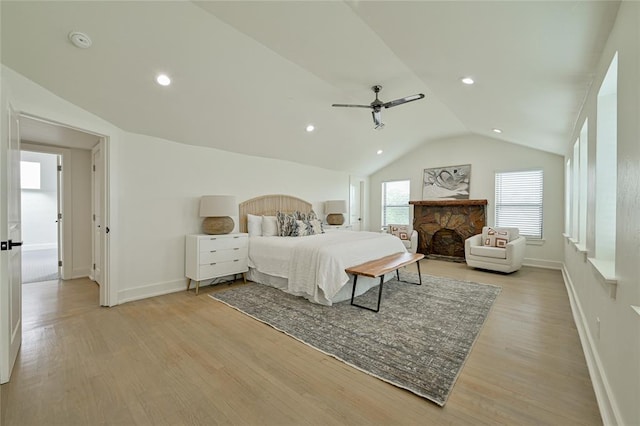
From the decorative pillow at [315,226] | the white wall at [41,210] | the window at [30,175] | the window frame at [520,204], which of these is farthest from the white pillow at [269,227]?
the window at [30,175]

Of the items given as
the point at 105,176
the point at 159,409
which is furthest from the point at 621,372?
the point at 105,176

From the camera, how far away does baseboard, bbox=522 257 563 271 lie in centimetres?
530

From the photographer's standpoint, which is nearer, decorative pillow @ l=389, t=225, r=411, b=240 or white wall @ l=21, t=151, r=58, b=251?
decorative pillow @ l=389, t=225, r=411, b=240

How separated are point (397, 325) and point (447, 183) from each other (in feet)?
16.3

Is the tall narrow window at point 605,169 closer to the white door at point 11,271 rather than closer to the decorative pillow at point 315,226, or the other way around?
the decorative pillow at point 315,226

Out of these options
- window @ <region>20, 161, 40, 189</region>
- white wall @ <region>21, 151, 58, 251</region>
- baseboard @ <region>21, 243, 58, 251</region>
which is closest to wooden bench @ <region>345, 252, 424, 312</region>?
white wall @ <region>21, 151, 58, 251</region>

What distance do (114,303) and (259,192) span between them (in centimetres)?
271

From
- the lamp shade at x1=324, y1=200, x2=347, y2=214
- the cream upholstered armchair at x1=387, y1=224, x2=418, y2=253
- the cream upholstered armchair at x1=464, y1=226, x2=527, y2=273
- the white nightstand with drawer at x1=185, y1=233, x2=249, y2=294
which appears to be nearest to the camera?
the white nightstand with drawer at x1=185, y1=233, x2=249, y2=294

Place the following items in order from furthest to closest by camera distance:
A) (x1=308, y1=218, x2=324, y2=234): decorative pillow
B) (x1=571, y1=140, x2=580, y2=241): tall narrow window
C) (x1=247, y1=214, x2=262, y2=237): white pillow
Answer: (x1=308, y1=218, x2=324, y2=234): decorative pillow, (x1=247, y1=214, x2=262, y2=237): white pillow, (x1=571, y1=140, x2=580, y2=241): tall narrow window

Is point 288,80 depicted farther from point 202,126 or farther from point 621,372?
point 621,372

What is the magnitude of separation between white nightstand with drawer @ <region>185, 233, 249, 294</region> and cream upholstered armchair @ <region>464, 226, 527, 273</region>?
424 cm

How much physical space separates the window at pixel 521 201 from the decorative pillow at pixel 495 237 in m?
0.86

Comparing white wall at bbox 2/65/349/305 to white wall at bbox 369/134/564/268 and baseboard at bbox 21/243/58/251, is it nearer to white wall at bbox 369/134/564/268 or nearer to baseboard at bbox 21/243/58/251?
white wall at bbox 369/134/564/268

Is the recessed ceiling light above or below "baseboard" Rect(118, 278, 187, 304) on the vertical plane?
above
